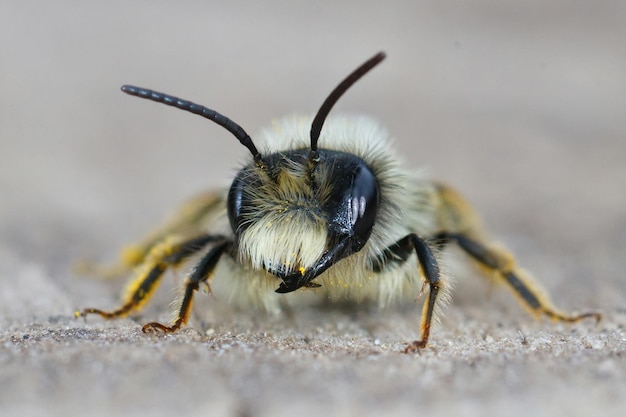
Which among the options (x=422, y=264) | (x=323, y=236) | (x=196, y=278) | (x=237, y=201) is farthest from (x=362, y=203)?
(x=196, y=278)

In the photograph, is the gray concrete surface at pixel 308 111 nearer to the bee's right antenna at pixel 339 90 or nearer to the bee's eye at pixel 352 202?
the bee's eye at pixel 352 202

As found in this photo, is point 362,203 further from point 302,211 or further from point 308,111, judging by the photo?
point 308,111

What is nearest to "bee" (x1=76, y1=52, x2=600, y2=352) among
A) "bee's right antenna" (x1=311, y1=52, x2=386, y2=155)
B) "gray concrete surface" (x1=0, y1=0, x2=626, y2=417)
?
"bee's right antenna" (x1=311, y1=52, x2=386, y2=155)

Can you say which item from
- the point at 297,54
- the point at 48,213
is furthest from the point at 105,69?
the point at 48,213

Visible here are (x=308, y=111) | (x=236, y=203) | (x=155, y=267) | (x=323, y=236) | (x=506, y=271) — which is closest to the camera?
(x=323, y=236)

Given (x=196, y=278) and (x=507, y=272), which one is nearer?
(x=196, y=278)

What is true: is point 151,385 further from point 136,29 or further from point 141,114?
point 136,29

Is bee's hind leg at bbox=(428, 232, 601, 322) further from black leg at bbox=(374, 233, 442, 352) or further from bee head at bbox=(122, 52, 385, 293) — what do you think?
bee head at bbox=(122, 52, 385, 293)
